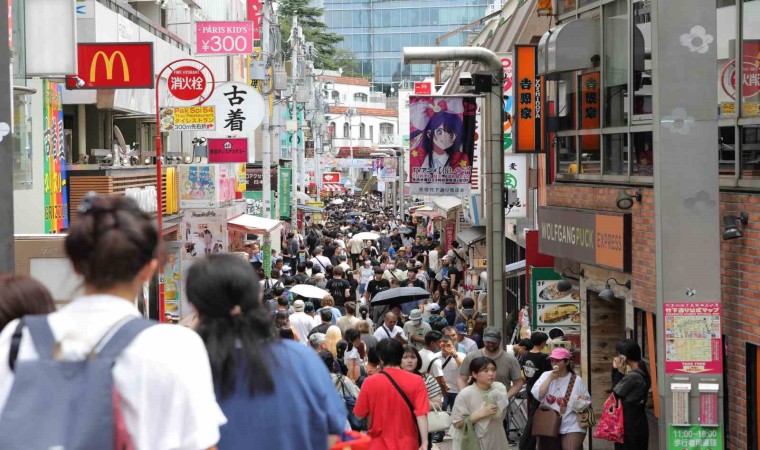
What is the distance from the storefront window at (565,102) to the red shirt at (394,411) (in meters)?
6.83

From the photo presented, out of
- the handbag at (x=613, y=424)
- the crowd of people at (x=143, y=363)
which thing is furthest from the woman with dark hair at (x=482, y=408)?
the crowd of people at (x=143, y=363)

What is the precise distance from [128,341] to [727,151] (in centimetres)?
772

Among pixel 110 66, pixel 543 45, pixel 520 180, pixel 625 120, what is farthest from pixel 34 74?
pixel 520 180

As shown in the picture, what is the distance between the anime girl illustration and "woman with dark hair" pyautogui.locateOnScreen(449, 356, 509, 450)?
21.5 ft

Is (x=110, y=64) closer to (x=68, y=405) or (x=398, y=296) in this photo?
(x=398, y=296)

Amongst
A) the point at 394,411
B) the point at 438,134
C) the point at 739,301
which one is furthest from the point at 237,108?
the point at 394,411

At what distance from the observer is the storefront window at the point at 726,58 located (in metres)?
9.58

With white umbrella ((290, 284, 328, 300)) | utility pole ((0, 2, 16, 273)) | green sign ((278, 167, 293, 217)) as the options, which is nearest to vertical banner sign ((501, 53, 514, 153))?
white umbrella ((290, 284, 328, 300))

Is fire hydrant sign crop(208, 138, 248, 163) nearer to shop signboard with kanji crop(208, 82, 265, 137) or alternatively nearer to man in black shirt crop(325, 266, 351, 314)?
shop signboard with kanji crop(208, 82, 265, 137)

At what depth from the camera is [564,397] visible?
437 inches

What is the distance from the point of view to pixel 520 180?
2053 centimetres

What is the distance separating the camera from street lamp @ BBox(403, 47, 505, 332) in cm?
1345

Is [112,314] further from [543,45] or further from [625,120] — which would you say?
[543,45]

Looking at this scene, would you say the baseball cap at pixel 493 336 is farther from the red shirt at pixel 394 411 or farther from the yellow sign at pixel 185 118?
the yellow sign at pixel 185 118
